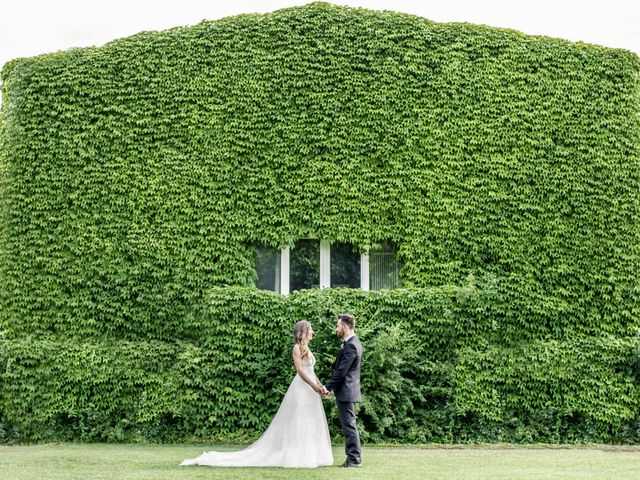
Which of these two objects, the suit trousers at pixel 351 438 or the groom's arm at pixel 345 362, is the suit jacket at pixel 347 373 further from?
the suit trousers at pixel 351 438

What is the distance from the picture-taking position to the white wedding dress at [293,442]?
1129cm

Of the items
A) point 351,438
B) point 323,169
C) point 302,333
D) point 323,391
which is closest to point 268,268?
point 323,169

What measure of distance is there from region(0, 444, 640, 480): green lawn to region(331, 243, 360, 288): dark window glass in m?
3.52

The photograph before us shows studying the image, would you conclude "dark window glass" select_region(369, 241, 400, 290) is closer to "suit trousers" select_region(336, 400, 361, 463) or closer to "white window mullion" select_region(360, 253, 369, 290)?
"white window mullion" select_region(360, 253, 369, 290)

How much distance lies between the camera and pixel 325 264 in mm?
16375

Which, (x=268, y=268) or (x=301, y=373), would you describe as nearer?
(x=301, y=373)

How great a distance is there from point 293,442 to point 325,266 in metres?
5.39

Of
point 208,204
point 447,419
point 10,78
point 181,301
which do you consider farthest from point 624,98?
point 10,78

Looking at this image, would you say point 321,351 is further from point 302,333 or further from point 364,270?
point 302,333

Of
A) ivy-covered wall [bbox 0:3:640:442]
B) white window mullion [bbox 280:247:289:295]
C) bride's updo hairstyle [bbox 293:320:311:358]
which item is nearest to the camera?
bride's updo hairstyle [bbox 293:320:311:358]

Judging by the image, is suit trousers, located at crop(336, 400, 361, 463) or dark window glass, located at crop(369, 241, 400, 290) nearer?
suit trousers, located at crop(336, 400, 361, 463)

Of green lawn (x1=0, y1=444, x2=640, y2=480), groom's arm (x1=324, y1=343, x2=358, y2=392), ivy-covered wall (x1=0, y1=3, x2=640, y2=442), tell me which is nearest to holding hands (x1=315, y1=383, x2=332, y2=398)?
groom's arm (x1=324, y1=343, x2=358, y2=392)

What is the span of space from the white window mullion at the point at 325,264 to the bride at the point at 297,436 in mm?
4409

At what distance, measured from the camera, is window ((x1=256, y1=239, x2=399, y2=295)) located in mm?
16359
